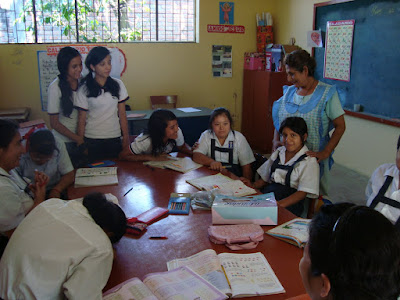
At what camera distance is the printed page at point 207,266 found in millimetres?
1323

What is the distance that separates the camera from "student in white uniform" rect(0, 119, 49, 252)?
176 centimetres

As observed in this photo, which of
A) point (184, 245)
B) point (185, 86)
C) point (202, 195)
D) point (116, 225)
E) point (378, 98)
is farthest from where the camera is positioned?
point (185, 86)

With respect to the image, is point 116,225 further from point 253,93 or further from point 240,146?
point 253,93

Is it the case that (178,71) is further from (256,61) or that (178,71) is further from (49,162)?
(49,162)

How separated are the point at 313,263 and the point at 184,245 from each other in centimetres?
80

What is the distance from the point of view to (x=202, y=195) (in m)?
2.02

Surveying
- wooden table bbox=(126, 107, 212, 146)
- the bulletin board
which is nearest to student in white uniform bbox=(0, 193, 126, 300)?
wooden table bbox=(126, 107, 212, 146)

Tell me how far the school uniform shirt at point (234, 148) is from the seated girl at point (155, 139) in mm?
225

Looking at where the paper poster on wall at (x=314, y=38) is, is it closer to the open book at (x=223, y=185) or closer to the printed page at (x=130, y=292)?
the open book at (x=223, y=185)

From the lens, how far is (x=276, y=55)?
5102mm

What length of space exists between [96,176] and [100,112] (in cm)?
63

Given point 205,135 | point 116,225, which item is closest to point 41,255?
point 116,225

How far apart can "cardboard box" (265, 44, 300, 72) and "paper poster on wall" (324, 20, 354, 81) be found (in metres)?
0.62

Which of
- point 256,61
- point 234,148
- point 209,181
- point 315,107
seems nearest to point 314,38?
point 256,61
